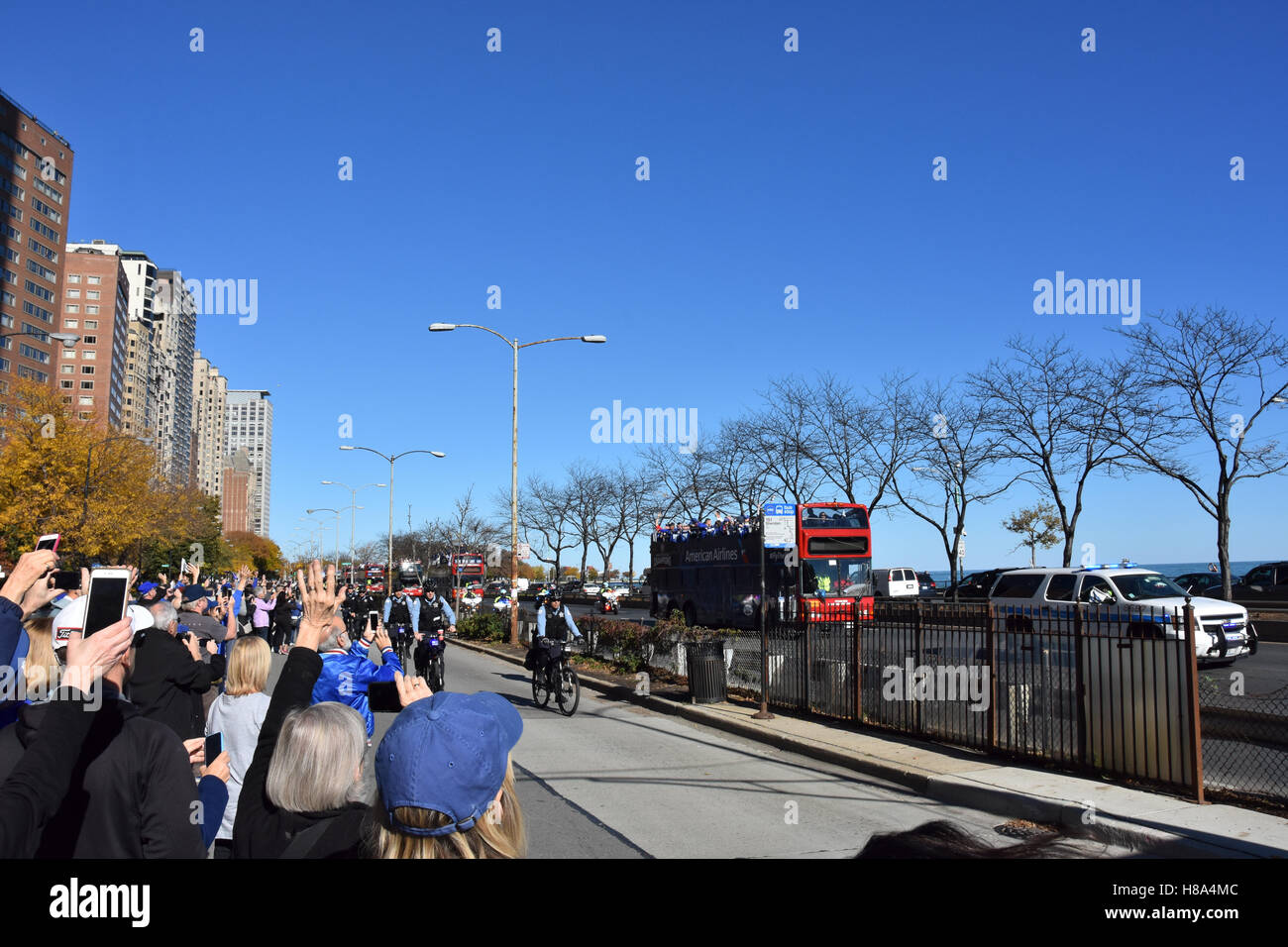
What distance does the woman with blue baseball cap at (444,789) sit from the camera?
204 cm

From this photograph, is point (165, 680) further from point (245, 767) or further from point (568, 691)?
point (568, 691)

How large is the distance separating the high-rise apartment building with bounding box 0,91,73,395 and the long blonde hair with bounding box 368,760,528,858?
11802 cm

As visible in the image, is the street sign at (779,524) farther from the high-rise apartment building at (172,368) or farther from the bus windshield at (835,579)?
the high-rise apartment building at (172,368)

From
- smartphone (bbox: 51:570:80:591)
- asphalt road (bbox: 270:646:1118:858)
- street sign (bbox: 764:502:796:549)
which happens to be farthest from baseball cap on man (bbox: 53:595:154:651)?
street sign (bbox: 764:502:796:549)

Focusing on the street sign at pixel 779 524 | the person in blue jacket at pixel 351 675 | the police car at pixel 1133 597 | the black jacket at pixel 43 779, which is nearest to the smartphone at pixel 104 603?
the black jacket at pixel 43 779

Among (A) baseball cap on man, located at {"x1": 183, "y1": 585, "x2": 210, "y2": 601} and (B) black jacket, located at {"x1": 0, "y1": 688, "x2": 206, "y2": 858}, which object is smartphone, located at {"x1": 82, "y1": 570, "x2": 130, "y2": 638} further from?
(A) baseball cap on man, located at {"x1": 183, "y1": 585, "x2": 210, "y2": 601}

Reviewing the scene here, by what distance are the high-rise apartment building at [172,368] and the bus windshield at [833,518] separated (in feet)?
Result: 507

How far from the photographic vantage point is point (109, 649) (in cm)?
265

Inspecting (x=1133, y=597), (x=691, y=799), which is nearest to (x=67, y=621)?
(x=691, y=799)

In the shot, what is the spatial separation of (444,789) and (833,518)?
1011 inches

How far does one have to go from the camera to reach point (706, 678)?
50.1 ft

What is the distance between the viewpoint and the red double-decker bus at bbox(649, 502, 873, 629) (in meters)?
26.2
